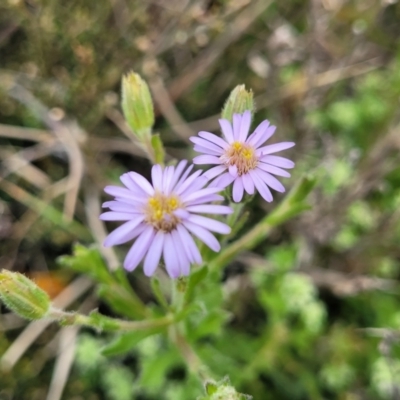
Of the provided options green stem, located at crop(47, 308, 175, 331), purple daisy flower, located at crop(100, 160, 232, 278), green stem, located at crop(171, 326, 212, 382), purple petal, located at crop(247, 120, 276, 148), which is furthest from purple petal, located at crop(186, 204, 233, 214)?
green stem, located at crop(171, 326, 212, 382)

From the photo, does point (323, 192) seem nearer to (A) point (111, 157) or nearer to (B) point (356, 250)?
(B) point (356, 250)

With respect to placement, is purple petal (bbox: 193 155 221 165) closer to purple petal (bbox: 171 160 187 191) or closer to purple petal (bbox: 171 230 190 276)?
purple petal (bbox: 171 160 187 191)

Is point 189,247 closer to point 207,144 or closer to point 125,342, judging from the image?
point 207,144

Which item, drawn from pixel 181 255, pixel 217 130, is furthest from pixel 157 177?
pixel 217 130

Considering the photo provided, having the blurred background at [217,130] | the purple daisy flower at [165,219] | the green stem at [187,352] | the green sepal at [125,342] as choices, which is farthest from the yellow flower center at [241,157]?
the blurred background at [217,130]

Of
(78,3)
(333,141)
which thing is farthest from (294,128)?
(78,3)

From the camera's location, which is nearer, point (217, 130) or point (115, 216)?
point (115, 216)
